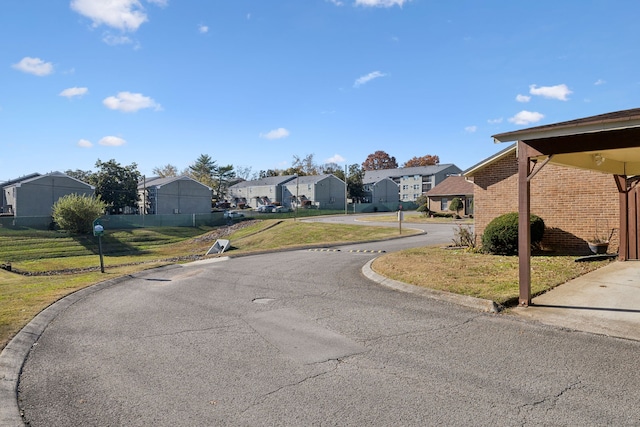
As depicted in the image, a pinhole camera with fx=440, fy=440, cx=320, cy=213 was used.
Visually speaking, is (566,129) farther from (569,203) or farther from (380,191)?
(380,191)

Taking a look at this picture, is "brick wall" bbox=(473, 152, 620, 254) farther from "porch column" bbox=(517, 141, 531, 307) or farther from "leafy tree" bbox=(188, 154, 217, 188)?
"leafy tree" bbox=(188, 154, 217, 188)

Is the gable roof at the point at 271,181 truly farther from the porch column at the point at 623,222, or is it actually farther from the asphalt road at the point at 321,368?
the asphalt road at the point at 321,368

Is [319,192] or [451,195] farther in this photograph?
[319,192]

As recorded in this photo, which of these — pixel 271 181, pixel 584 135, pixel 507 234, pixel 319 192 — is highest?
pixel 271 181

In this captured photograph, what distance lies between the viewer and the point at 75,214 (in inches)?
1634

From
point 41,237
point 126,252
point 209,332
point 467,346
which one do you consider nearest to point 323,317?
point 209,332

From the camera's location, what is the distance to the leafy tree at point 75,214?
135 ft

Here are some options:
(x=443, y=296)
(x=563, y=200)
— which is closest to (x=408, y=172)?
(x=563, y=200)

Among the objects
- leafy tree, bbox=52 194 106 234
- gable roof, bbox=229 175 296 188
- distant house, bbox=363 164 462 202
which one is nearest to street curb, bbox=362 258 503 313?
leafy tree, bbox=52 194 106 234

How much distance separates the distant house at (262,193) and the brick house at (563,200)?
2771 inches

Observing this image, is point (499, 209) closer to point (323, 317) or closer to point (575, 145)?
point (575, 145)

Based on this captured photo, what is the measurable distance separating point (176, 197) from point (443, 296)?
205ft

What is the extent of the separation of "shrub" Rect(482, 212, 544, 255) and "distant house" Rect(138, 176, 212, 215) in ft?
187

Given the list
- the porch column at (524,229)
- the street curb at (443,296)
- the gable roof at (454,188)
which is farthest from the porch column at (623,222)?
the gable roof at (454,188)
